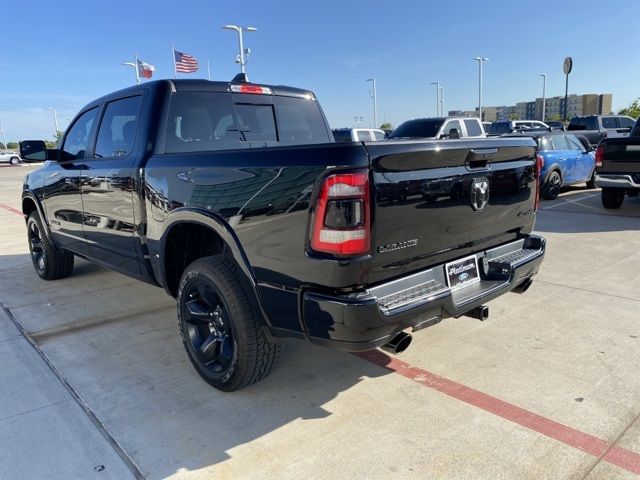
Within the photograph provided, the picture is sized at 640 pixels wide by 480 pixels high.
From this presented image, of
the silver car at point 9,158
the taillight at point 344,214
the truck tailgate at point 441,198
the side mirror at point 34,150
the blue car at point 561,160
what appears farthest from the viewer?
the silver car at point 9,158

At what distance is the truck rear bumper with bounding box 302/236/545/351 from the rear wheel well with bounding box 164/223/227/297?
4.07 feet

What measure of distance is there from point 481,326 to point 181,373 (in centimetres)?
236

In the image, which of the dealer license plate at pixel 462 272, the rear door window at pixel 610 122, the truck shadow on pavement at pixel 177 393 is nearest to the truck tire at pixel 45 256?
the truck shadow on pavement at pixel 177 393

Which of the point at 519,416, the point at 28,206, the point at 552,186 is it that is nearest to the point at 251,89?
the point at 519,416

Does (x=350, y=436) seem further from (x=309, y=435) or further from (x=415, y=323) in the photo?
(x=415, y=323)

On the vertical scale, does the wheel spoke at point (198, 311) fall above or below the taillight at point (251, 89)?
below

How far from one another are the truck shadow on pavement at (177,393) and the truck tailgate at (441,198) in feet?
3.44

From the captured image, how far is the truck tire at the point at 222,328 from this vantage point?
2848 millimetres

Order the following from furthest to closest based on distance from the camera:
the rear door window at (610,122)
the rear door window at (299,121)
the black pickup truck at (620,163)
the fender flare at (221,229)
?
the rear door window at (610,122) < the black pickup truck at (620,163) < the rear door window at (299,121) < the fender flare at (221,229)

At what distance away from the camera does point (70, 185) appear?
15.3ft

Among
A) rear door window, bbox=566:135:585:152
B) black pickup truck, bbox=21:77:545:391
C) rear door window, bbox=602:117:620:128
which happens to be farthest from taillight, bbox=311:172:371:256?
rear door window, bbox=602:117:620:128

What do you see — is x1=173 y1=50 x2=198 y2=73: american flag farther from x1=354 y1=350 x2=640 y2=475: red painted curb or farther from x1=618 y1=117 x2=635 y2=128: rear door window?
x1=354 y1=350 x2=640 y2=475: red painted curb

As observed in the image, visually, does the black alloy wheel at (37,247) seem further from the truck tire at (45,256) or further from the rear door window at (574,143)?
the rear door window at (574,143)

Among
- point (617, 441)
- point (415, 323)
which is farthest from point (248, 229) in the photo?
point (617, 441)
